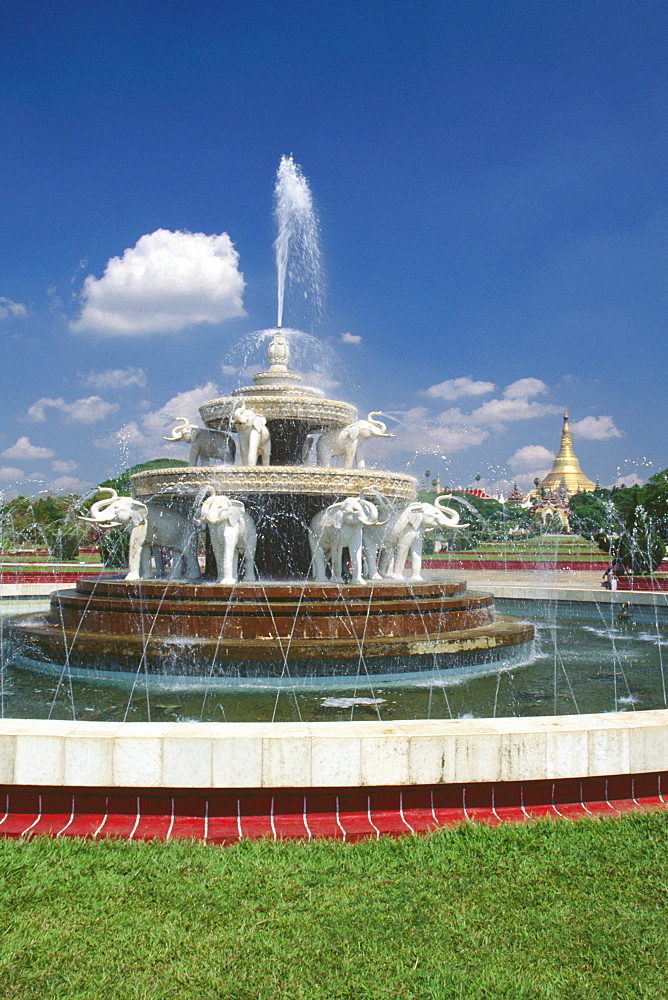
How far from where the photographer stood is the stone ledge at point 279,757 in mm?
4734

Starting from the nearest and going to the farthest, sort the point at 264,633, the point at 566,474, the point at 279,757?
1. the point at 279,757
2. the point at 264,633
3. the point at 566,474

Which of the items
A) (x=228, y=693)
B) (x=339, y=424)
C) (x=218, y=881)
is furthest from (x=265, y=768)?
(x=339, y=424)

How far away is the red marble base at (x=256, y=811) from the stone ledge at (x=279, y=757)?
4.7 inches

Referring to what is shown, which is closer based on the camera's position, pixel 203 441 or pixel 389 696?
pixel 389 696

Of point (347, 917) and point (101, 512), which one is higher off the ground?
point (101, 512)

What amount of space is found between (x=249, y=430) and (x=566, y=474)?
125 m

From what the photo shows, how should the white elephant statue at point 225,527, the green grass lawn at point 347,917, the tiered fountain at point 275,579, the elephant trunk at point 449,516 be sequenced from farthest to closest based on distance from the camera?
the elephant trunk at point 449,516 → the white elephant statue at point 225,527 → the tiered fountain at point 275,579 → the green grass lawn at point 347,917

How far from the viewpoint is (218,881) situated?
13.2ft

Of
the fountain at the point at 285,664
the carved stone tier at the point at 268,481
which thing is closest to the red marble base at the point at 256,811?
the fountain at the point at 285,664

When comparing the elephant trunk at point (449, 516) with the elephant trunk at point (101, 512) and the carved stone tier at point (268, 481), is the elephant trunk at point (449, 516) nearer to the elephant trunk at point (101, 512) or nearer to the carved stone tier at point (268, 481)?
the carved stone tier at point (268, 481)

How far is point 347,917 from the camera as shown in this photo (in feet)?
12.2

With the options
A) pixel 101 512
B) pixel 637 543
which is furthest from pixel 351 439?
pixel 637 543

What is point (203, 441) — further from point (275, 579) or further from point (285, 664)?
point (285, 664)

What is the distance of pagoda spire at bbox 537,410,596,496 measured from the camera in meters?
130
